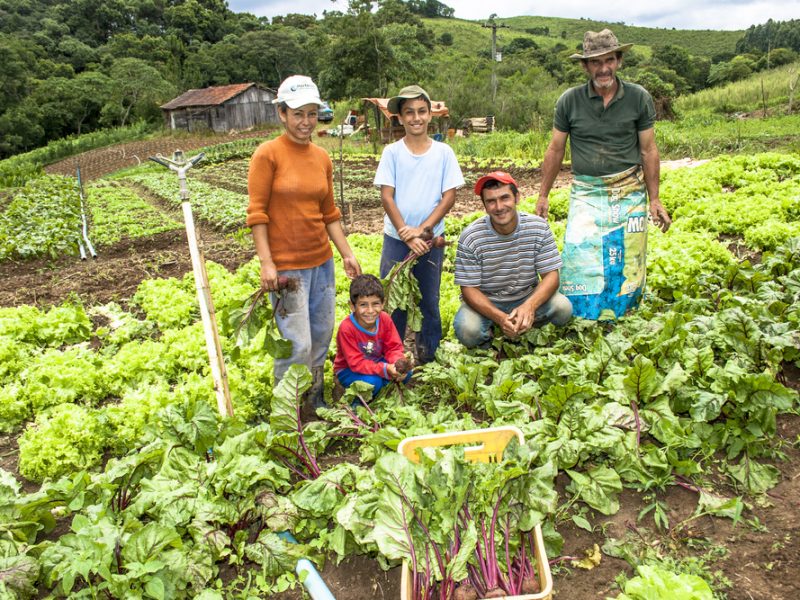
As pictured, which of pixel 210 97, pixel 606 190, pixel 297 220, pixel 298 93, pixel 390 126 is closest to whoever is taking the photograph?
pixel 298 93

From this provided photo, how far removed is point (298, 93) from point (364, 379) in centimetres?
192

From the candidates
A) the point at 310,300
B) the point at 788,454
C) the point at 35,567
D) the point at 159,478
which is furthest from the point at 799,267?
the point at 35,567

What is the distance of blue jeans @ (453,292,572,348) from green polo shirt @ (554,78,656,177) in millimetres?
1114

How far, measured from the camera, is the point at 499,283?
4.57 meters

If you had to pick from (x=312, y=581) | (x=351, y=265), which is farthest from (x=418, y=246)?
(x=312, y=581)

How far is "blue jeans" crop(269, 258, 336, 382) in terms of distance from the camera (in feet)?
12.5

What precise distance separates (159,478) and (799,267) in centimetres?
531

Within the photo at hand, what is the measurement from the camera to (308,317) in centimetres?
394

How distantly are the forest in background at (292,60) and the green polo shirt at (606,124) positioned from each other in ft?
57.3

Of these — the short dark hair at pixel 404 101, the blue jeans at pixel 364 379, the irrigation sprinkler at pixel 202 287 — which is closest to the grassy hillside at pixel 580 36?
the short dark hair at pixel 404 101

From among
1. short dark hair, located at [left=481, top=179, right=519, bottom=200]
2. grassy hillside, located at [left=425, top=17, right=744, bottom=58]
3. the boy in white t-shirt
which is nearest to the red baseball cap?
short dark hair, located at [left=481, top=179, right=519, bottom=200]

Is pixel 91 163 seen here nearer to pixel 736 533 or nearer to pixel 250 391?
pixel 250 391

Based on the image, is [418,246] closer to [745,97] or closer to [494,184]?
[494,184]

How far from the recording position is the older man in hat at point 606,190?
452cm
